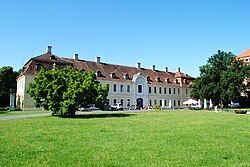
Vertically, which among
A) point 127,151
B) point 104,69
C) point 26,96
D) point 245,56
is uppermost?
point 245,56

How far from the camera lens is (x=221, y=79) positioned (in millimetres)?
66312

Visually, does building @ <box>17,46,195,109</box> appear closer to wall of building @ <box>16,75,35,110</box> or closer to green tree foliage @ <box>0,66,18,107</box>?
wall of building @ <box>16,75,35,110</box>

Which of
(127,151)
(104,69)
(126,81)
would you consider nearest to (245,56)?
(126,81)

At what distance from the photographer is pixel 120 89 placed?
7294cm

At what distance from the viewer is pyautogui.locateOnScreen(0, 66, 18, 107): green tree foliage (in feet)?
237

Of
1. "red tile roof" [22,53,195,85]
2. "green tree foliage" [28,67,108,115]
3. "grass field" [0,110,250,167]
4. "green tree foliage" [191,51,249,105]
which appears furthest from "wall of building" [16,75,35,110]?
"grass field" [0,110,250,167]

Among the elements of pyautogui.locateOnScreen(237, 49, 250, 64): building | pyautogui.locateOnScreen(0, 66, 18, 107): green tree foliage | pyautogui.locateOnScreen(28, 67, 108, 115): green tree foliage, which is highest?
pyautogui.locateOnScreen(237, 49, 250, 64): building

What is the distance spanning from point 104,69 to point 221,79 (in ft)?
81.3

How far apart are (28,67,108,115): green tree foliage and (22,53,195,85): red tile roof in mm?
24596

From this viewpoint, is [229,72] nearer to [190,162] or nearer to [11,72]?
[11,72]

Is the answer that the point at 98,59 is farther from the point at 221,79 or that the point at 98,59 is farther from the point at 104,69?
the point at 221,79

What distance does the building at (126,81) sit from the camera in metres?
60.7

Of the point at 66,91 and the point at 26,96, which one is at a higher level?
the point at 26,96

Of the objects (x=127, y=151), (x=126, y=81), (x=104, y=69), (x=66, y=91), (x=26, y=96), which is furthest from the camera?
(x=126, y=81)
